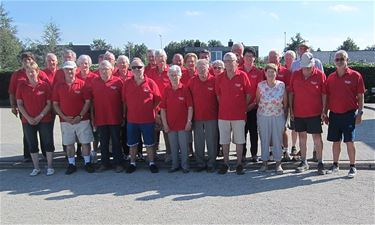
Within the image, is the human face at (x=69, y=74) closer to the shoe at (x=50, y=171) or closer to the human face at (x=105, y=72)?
the human face at (x=105, y=72)

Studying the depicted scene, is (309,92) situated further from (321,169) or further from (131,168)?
(131,168)

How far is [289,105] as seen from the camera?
6488mm

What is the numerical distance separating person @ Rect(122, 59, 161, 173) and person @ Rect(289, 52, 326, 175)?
226cm

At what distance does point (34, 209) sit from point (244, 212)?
266cm

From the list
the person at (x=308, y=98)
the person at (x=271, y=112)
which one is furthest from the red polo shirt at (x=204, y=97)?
the person at (x=308, y=98)

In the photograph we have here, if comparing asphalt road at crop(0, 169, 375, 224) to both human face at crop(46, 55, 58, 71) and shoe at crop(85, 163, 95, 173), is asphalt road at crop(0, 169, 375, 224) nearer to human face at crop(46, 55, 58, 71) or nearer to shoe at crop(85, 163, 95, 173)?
shoe at crop(85, 163, 95, 173)

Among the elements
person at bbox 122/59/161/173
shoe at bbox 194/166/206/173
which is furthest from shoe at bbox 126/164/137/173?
shoe at bbox 194/166/206/173

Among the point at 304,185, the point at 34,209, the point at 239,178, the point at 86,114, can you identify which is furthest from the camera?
the point at 86,114

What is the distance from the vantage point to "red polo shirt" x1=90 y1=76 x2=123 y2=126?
6.65 metres

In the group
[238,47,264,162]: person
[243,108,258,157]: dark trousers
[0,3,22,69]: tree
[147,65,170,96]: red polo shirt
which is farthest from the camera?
[0,3,22,69]: tree

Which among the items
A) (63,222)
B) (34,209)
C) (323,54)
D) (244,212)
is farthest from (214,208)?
(323,54)

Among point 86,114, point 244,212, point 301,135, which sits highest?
point 86,114

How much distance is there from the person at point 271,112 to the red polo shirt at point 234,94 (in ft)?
0.87

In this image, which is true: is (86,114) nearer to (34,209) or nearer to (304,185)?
(34,209)
